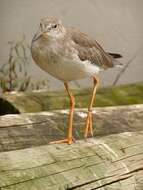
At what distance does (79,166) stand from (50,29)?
68 centimetres

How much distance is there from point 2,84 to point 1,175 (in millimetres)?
2769

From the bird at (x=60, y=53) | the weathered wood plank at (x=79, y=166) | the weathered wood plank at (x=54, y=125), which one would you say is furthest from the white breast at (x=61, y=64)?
the weathered wood plank at (x=79, y=166)

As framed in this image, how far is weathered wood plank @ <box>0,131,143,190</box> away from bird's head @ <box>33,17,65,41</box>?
51cm

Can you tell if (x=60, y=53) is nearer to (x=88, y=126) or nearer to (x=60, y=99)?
(x=88, y=126)

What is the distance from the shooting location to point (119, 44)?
5297 mm

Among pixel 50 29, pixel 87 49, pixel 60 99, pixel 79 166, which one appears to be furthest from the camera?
pixel 60 99

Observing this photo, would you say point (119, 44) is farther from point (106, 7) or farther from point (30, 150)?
point (30, 150)

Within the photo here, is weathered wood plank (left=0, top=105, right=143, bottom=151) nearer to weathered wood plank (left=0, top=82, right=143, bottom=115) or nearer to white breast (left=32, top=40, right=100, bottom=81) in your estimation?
white breast (left=32, top=40, right=100, bottom=81)

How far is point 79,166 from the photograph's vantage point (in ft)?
7.68

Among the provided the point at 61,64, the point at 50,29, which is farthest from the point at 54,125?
the point at 50,29

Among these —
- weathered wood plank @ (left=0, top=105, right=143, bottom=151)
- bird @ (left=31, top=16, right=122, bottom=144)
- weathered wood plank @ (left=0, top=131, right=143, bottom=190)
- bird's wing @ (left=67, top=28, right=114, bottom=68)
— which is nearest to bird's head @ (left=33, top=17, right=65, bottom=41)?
bird @ (left=31, top=16, right=122, bottom=144)

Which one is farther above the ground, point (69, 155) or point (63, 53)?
point (63, 53)

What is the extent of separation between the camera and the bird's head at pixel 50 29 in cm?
277

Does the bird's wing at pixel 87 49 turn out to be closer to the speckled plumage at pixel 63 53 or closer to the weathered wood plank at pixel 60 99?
the speckled plumage at pixel 63 53
